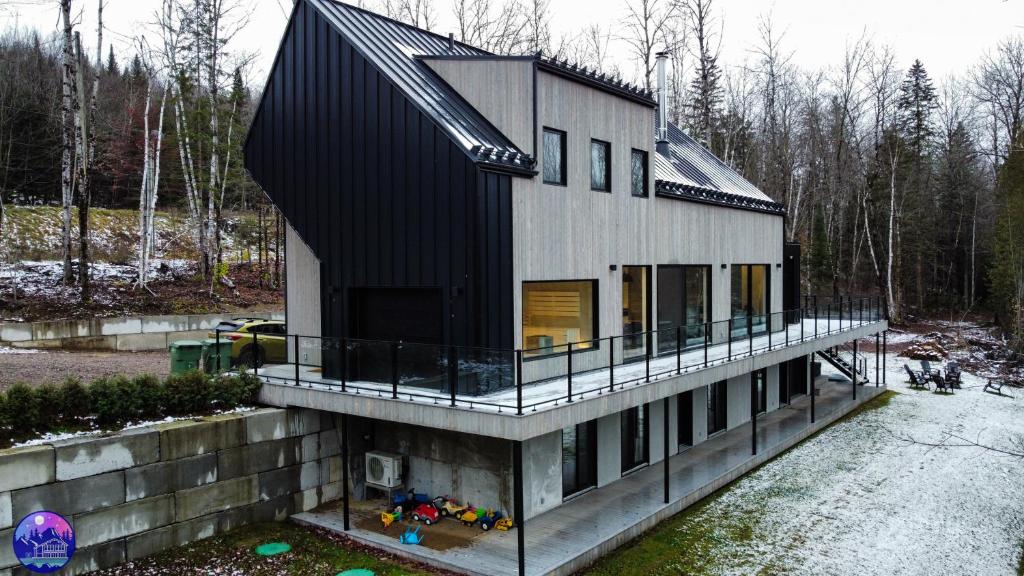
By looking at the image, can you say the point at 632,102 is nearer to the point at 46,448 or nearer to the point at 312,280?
the point at 312,280

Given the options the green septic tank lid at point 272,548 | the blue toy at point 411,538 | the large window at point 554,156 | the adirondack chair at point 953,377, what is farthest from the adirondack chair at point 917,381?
the green septic tank lid at point 272,548

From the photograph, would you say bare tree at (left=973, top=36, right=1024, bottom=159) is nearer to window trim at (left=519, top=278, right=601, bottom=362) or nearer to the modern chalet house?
the modern chalet house

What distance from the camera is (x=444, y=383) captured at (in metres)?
9.80

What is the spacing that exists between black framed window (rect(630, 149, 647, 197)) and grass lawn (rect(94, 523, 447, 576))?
8806 millimetres

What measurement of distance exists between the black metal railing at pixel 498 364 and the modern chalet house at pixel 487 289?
42 mm

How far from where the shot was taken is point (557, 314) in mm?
12078

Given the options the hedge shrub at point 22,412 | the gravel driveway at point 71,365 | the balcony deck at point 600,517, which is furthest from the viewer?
the gravel driveway at point 71,365

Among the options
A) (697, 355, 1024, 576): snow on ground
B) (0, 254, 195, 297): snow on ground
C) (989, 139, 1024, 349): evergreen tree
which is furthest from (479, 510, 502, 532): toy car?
(989, 139, 1024, 349): evergreen tree

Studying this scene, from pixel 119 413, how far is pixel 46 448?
1.51 meters

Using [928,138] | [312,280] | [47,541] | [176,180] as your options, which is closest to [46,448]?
[47,541]

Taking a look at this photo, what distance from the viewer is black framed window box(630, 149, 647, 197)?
46.9ft

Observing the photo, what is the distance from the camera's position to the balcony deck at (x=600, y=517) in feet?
31.0

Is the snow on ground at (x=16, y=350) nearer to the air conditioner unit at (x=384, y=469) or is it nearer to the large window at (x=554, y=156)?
the air conditioner unit at (x=384, y=469)

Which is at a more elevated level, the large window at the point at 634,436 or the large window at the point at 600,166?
the large window at the point at 600,166
